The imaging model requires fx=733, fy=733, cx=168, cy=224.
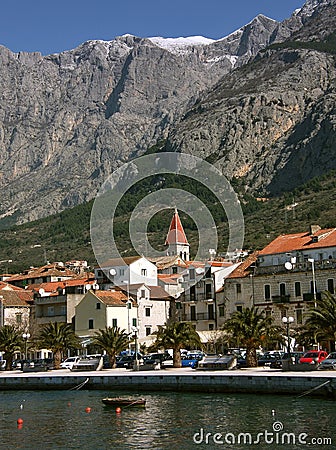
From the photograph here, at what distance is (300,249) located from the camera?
251ft

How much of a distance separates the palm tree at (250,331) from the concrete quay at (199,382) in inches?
78.4

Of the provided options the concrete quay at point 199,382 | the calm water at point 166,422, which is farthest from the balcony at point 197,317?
the calm water at point 166,422

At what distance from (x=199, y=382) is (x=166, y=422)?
1121 cm

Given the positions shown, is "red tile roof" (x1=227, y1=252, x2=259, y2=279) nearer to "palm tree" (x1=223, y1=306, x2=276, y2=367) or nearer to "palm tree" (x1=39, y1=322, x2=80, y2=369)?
"palm tree" (x1=39, y1=322, x2=80, y2=369)

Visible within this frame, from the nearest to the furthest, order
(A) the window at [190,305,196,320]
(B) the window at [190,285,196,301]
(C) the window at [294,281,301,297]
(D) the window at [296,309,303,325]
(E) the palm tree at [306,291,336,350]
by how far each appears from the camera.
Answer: (E) the palm tree at [306,291,336,350]
(D) the window at [296,309,303,325]
(C) the window at [294,281,301,297]
(A) the window at [190,305,196,320]
(B) the window at [190,285,196,301]

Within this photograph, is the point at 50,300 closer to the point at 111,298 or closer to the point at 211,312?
the point at 111,298

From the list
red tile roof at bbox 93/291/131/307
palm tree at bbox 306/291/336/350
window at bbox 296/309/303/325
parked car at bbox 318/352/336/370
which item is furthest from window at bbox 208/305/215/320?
parked car at bbox 318/352/336/370

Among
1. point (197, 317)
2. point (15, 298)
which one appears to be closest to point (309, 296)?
point (197, 317)

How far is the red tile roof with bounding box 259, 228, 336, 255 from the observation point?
246 feet

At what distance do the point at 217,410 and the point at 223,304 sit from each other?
41.1 m

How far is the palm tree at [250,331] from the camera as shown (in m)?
54.6

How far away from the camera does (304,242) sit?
78.1 metres

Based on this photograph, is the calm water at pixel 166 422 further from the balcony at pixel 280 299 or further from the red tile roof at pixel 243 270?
the red tile roof at pixel 243 270

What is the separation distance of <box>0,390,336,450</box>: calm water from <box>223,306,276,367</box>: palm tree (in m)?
8.73
